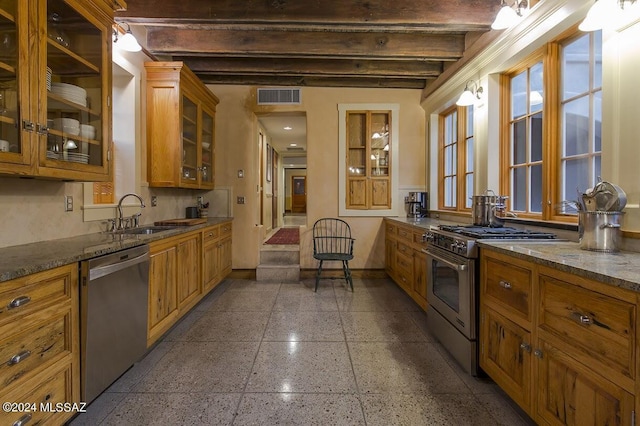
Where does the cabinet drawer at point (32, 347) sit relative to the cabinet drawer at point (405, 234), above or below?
below

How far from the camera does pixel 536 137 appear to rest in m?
2.42

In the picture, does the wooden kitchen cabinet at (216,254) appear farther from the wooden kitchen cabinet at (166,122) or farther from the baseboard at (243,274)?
the wooden kitchen cabinet at (166,122)

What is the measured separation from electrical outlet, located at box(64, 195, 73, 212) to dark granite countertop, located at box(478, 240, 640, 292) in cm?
271

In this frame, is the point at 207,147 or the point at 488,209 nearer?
the point at 488,209

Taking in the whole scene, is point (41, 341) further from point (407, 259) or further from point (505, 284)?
point (407, 259)

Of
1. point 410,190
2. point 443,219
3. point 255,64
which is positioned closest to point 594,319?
point 443,219

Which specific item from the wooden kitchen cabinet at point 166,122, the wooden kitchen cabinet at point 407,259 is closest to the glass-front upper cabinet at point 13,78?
the wooden kitchen cabinet at point 166,122

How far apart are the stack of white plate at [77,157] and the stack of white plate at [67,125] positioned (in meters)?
0.12

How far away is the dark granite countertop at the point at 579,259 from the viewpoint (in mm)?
1044

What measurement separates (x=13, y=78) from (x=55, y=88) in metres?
0.29

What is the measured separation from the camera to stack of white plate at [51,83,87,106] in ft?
5.54

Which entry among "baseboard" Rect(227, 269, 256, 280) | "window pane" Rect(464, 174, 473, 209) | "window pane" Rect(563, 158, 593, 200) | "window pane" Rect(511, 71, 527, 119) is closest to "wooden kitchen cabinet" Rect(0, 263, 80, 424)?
"baseboard" Rect(227, 269, 256, 280)

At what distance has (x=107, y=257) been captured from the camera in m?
1.65

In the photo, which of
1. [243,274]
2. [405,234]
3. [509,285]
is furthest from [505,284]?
[243,274]
